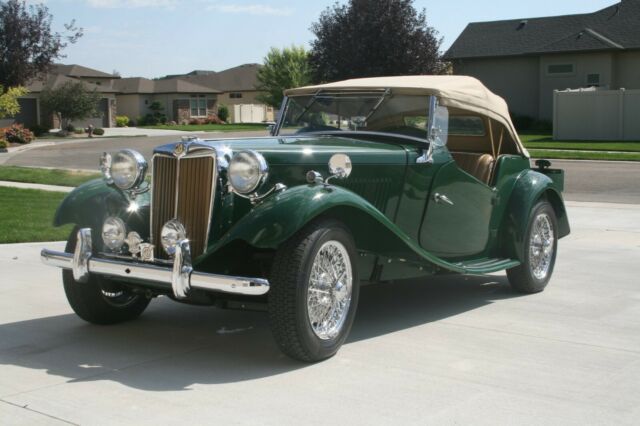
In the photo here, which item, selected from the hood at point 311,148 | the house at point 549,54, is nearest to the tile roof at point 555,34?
the house at point 549,54

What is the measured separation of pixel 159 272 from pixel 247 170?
780 millimetres

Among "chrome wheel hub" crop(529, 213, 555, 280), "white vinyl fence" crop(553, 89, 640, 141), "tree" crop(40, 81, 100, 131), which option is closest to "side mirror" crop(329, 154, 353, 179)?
"chrome wheel hub" crop(529, 213, 555, 280)

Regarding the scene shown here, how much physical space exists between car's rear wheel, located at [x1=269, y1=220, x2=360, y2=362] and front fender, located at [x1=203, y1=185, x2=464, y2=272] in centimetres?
12

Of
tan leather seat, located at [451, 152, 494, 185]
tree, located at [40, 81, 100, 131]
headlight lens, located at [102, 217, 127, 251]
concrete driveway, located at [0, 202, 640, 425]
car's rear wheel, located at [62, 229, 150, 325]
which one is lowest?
concrete driveway, located at [0, 202, 640, 425]

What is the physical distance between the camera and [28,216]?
11.6 metres

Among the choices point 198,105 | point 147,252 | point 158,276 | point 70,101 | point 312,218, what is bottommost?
point 158,276

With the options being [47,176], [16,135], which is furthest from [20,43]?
[47,176]

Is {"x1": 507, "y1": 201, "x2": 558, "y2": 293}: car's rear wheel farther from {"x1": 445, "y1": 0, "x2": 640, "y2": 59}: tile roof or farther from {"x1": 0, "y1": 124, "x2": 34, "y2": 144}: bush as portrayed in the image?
{"x1": 0, "y1": 124, "x2": 34, "y2": 144}: bush

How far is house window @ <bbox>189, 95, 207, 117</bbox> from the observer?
6581 cm

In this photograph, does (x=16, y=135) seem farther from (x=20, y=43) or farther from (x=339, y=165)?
(x=339, y=165)

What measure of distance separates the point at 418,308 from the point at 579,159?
1819cm

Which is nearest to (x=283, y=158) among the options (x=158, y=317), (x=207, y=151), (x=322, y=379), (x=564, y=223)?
(x=207, y=151)

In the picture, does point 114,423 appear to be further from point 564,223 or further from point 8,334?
point 564,223

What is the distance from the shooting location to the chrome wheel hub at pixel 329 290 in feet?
16.4
